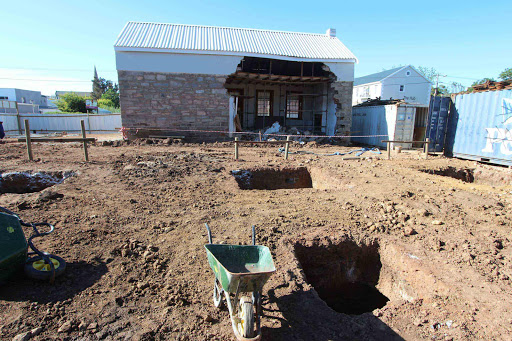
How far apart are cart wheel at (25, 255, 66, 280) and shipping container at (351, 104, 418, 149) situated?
1292 cm

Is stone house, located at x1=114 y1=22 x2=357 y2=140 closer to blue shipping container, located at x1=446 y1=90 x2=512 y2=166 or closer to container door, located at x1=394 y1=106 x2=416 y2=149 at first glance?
container door, located at x1=394 y1=106 x2=416 y2=149

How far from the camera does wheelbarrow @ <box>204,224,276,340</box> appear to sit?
8.30 feet

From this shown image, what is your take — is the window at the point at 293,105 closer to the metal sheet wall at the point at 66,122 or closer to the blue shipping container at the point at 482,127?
the blue shipping container at the point at 482,127

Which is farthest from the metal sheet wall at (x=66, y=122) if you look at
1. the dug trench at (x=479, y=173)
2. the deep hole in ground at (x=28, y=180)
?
the dug trench at (x=479, y=173)

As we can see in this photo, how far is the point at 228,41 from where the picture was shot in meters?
16.5

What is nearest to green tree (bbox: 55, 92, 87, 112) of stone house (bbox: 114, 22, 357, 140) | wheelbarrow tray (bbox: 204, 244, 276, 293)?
stone house (bbox: 114, 22, 357, 140)

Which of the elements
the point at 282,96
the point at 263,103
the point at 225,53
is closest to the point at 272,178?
the point at 225,53

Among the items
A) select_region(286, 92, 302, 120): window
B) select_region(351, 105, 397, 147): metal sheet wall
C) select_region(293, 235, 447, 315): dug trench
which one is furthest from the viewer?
select_region(286, 92, 302, 120): window

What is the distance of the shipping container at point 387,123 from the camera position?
15031 millimetres

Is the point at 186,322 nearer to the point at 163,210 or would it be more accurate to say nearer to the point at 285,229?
the point at 285,229

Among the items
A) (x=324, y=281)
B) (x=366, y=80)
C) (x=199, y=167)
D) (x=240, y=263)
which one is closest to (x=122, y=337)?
(x=240, y=263)

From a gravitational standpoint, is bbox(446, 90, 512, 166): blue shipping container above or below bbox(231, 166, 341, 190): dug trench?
above

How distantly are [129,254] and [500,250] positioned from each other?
5.44 metres

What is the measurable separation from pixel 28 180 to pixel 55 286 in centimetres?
577
